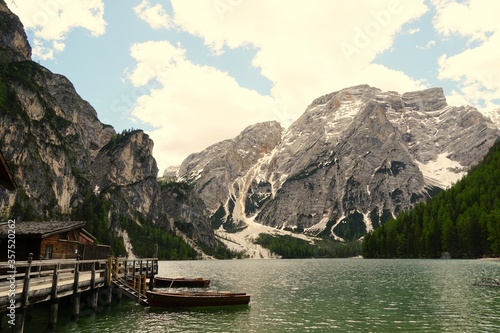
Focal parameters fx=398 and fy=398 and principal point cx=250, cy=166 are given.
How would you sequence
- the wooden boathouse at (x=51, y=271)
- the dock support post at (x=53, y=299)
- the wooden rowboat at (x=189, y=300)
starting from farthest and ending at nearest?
the wooden rowboat at (x=189, y=300)
the dock support post at (x=53, y=299)
the wooden boathouse at (x=51, y=271)

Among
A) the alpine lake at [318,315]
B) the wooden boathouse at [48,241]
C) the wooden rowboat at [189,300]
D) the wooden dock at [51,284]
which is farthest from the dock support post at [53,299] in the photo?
the wooden rowboat at [189,300]

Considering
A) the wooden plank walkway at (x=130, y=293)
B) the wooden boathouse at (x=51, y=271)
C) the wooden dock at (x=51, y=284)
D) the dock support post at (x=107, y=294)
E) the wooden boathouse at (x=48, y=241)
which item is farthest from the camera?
the wooden plank walkway at (x=130, y=293)

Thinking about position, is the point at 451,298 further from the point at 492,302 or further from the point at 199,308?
the point at 199,308

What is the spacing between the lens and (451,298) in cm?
4628

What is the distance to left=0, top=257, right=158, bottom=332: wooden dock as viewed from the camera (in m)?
23.7

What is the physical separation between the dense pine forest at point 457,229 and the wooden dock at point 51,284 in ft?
436

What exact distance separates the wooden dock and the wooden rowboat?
149 centimetres

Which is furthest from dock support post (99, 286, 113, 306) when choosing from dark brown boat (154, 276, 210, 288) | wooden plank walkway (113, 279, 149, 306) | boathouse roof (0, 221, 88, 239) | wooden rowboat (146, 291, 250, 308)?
dark brown boat (154, 276, 210, 288)

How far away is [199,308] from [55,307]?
17.1m

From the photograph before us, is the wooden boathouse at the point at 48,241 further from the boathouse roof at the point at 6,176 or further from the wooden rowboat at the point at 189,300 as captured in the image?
the boathouse roof at the point at 6,176

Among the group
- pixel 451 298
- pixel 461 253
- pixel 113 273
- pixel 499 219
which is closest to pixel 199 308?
pixel 113 273

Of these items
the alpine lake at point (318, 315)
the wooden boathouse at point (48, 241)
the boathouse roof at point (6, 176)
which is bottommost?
the alpine lake at point (318, 315)

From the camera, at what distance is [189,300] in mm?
43438

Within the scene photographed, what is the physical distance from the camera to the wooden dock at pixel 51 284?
23734 millimetres
